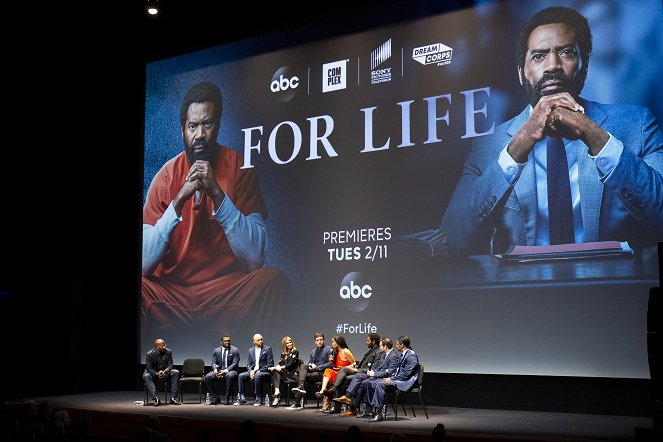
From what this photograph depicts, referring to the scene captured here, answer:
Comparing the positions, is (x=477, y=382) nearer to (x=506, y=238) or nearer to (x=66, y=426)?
(x=506, y=238)

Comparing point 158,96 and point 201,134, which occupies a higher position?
point 158,96

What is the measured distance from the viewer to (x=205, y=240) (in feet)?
32.1

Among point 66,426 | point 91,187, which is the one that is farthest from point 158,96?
point 66,426

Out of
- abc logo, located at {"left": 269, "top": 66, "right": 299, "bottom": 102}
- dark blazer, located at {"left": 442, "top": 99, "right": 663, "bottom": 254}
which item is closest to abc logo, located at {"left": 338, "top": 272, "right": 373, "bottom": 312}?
dark blazer, located at {"left": 442, "top": 99, "right": 663, "bottom": 254}

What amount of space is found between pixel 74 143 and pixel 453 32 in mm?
5949

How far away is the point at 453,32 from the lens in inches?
330

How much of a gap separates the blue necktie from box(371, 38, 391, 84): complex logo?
2.15 m

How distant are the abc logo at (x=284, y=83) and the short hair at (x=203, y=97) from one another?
867 mm

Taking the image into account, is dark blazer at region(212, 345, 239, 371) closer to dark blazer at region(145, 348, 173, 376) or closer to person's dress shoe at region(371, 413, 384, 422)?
dark blazer at region(145, 348, 173, 376)

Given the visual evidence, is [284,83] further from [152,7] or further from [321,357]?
[321,357]

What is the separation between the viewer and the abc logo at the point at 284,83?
948cm

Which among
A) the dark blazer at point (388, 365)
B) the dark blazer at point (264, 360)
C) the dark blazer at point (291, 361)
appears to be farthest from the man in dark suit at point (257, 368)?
the dark blazer at point (388, 365)

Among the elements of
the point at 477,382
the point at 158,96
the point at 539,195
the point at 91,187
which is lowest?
the point at 477,382

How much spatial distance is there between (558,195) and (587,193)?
0.29m
